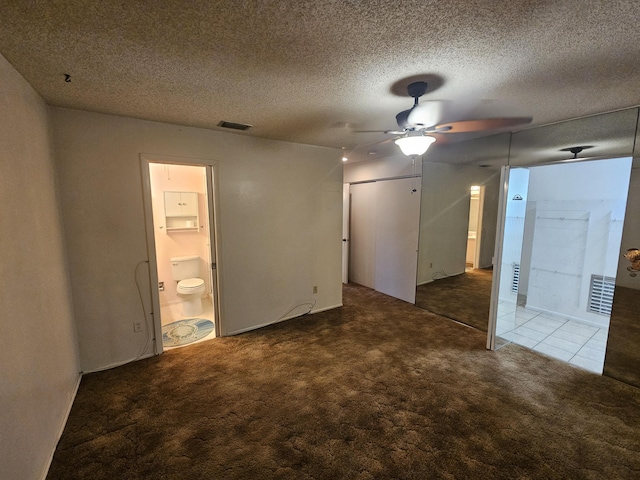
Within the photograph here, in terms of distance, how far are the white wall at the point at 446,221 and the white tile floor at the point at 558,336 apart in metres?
0.85

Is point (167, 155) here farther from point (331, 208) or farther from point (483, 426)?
point (483, 426)

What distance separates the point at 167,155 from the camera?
279cm

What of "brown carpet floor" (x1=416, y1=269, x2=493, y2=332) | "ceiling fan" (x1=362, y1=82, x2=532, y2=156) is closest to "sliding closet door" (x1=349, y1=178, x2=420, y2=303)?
"brown carpet floor" (x1=416, y1=269, x2=493, y2=332)

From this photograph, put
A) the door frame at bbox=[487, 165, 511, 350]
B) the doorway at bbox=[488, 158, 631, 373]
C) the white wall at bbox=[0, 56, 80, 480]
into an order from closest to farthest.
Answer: the white wall at bbox=[0, 56, 80, 480] → the door frame at bbox=[487, 165, 511, 350] → the doorway at bbox=[488, 158, 631, 373]

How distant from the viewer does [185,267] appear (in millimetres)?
4316

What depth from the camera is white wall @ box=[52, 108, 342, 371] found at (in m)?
2.46

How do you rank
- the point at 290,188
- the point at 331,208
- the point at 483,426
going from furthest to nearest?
1. the point at 331,208
2. the point at 290,188
3. the point at 483,426

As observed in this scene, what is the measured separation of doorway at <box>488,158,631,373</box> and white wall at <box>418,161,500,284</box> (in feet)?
1.43

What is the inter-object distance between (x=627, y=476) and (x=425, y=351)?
5.07ft

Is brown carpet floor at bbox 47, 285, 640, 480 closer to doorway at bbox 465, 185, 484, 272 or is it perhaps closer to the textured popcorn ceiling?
doorway at bbox 465, 185, 484, 272

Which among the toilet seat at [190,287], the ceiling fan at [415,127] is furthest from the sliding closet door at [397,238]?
the toilet seat at [190,287]

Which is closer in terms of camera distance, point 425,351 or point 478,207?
point 425,351

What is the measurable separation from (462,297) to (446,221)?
3.64 ft

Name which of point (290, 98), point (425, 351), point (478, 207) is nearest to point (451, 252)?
point (478, 207)
